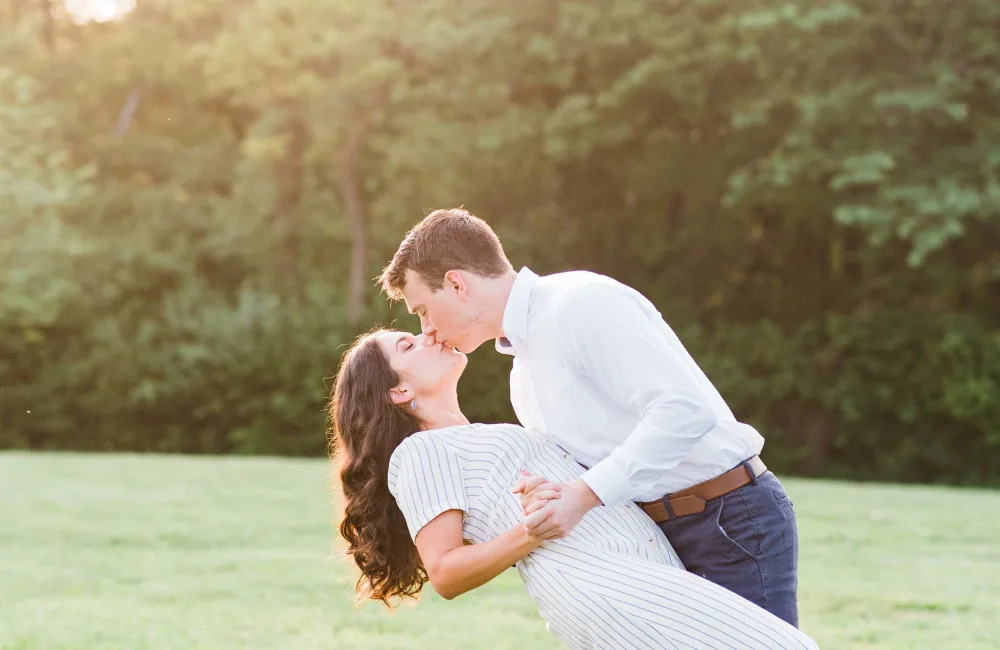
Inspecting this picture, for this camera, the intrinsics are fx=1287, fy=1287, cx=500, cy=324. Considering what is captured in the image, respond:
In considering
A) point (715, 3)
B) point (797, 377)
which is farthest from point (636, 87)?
point (797, 377)

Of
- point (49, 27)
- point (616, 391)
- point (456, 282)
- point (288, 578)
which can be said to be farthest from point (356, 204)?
point (616, 391)

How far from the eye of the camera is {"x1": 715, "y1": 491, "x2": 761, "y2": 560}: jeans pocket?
3859 millimetres

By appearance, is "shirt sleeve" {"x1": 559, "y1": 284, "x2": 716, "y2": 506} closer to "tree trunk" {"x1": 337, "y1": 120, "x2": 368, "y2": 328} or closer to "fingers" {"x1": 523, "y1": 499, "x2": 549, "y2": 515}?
"fingers" {"x1": 523, "y1": 499, "x2": 549, "y2": 515}

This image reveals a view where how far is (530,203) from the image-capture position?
28.3 m

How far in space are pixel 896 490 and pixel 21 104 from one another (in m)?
21.4

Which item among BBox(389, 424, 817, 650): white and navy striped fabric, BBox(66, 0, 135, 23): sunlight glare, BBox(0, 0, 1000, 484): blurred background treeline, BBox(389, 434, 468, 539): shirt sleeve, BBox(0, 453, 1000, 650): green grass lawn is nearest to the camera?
BBox(389, 424, 817, 650): white and navy striped fabric

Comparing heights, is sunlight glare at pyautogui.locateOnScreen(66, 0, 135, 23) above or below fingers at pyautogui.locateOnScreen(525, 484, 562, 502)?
above

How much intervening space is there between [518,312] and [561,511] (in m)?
0.72

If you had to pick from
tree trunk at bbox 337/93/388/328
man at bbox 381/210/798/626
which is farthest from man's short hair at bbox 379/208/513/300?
tree trunk at bbox 337/93/388/328

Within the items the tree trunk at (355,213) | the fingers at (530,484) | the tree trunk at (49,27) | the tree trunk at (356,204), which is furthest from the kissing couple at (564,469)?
the tree trunk at (49,27)

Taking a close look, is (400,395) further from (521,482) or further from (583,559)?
(583,559)

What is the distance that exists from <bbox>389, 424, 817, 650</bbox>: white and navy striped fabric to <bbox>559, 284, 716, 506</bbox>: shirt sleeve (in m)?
0.19

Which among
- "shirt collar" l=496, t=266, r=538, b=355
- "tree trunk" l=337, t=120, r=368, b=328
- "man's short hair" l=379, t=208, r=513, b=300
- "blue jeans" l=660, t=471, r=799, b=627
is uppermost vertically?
"man's short hair" l=379, t=208, r=513, b=300

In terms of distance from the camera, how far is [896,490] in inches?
666
